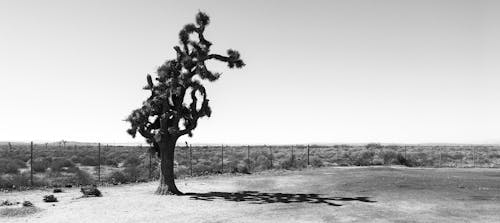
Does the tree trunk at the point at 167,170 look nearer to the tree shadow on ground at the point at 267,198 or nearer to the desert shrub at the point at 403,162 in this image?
the tree shadow on ground at the point at 267,198

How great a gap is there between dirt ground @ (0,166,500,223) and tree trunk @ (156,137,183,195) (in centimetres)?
85

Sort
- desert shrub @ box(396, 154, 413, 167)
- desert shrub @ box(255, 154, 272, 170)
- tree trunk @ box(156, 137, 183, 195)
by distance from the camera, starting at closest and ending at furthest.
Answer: tree trunk @ box(156, 137, 183, 195), desert shrub @ box(255, 154, 272, 170), desert shrub @ box(396, 154, 413, 167)

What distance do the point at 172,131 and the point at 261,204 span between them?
609 centimetres

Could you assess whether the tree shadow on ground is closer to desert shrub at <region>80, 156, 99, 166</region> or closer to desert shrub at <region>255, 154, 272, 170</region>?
desert shrub at <region>255, 154, 272, 170</region>

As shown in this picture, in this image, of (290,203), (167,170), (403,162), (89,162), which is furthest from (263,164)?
(290,203)

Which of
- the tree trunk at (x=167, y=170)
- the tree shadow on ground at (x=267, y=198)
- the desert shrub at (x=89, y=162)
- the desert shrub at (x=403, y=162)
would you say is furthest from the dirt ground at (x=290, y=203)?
the desert shrub at (x=89, y=162)

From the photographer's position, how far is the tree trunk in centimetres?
2330

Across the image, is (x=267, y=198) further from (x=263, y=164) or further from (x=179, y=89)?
(x=263, y=164)

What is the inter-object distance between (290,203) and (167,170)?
6725 mm

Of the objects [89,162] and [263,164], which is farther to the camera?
[89,162]

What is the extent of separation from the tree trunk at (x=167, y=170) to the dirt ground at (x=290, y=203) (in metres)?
0.85

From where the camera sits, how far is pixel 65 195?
23.2 meters

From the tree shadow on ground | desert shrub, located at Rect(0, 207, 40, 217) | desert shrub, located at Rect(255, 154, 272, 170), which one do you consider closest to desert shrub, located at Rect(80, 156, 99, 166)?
desert shrub, located at Rect(255, 154, 272, 170)

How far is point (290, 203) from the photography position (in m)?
20.2
